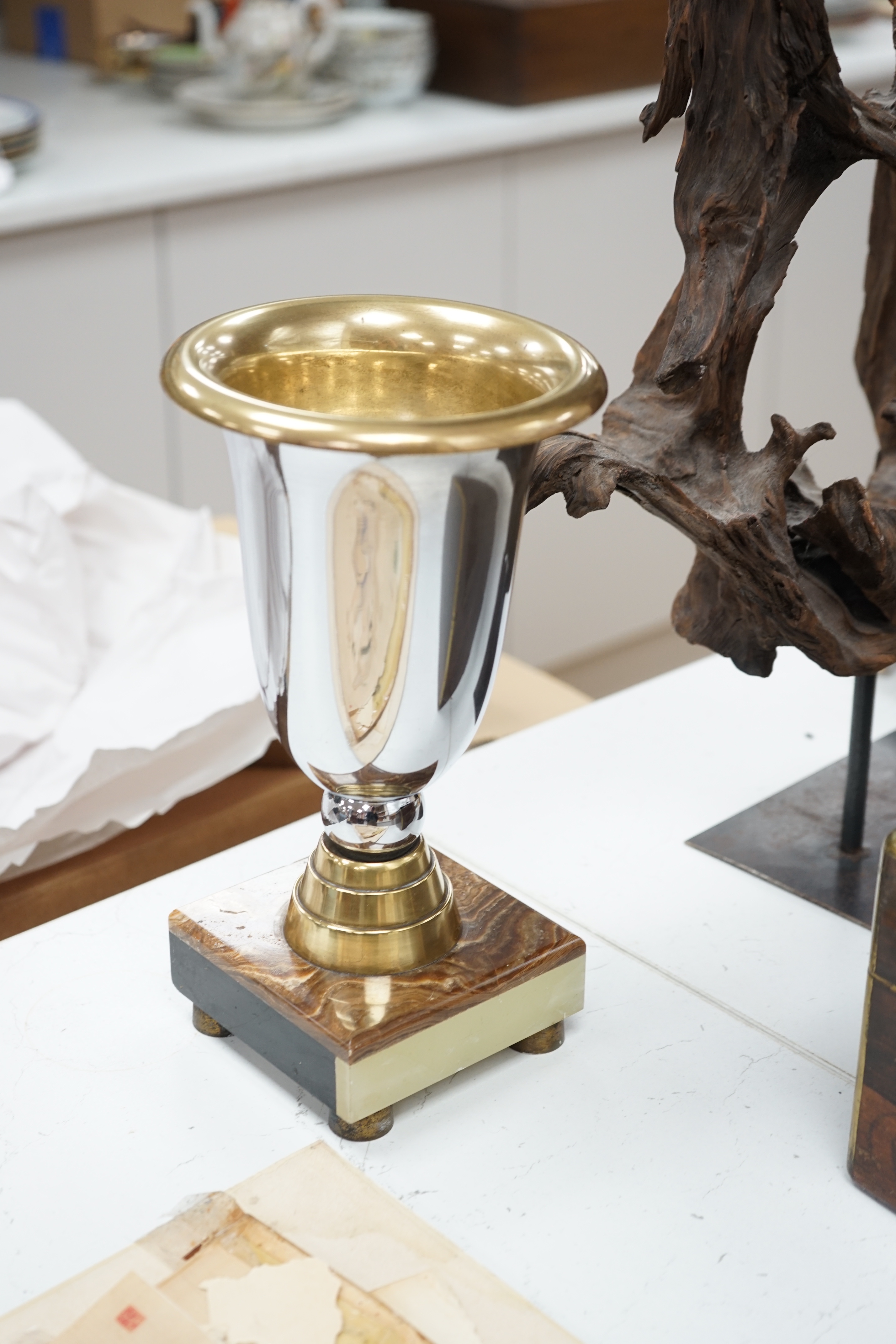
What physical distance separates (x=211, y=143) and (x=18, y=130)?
0.95ft

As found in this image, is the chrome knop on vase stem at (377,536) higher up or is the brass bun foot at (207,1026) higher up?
the chrome knop on vase stem at (377,536)

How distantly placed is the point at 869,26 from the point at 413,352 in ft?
8.12

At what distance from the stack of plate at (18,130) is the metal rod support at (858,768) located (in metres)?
1.40

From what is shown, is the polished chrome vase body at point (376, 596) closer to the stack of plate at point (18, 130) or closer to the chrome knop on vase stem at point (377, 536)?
the chrome knop on vase stem at point (377, 536)

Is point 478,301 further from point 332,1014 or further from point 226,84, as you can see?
point 332,1014

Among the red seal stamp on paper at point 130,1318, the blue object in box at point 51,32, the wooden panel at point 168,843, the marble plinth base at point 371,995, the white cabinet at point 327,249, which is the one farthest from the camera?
the blue object in box at point 51,32

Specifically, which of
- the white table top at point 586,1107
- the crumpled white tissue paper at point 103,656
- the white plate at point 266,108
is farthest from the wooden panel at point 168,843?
the white plate at point 266,108

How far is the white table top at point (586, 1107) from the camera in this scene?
0.63 metres

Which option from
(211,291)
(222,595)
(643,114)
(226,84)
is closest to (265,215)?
(211,291)

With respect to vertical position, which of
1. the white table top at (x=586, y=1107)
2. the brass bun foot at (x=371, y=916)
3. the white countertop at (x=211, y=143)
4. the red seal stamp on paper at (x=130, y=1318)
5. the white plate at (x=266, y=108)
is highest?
the white plate at (x=266, y=108)

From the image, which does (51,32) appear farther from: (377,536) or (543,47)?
(377,536)

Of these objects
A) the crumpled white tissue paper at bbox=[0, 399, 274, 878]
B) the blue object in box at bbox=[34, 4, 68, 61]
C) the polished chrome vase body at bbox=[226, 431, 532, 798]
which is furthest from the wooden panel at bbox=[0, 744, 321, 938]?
the blue object in box at bbox=[34, 4, 68, 61]

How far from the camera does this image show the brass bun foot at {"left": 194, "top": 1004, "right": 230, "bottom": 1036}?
76 centimetres

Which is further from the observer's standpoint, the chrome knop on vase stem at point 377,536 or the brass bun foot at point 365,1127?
the brass bun foot at point 365,1127
